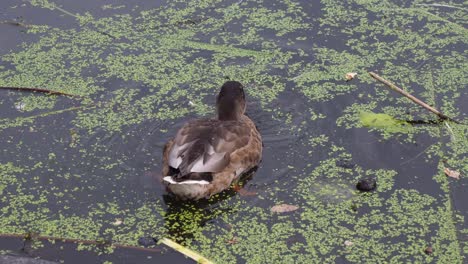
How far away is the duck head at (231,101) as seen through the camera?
5191 millimetres

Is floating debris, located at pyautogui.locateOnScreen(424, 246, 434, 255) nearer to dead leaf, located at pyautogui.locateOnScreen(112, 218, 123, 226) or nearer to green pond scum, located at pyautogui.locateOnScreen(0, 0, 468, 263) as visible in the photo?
green pond scum, located at pyautogui.locateOnScreen(0, 0, 468, 263)

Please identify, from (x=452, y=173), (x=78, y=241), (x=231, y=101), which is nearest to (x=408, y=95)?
(x=452, y=173)

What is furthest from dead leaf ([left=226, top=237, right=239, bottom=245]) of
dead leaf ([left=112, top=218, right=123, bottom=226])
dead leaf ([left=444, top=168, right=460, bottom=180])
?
dead leaf ([left=444, top=168, right=460, bottom=180])

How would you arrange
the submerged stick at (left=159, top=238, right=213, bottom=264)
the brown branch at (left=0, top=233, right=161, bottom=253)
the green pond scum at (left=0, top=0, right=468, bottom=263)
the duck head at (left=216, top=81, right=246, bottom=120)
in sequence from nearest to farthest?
the submerged stick at (left=159, top=238, right=213, bottom=264), the brown branch at (left=0, top=233, right=161, bottom=253), the green pond scum at (left=0, top=0, right=468, bottom=263), the duck head at (left=216, top=81, right=246, bottom=120)

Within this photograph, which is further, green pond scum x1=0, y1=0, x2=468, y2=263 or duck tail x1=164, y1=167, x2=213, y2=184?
duck tail x1=164, y1=167, x2=213, y2=184

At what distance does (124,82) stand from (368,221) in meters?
2.25

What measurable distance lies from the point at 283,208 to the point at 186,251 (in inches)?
25.1

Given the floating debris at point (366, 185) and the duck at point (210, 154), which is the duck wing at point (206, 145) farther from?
the floating debris at point (366, 185)

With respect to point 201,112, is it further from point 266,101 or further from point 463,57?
point 463,57

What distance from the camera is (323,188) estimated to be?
15.2 feet

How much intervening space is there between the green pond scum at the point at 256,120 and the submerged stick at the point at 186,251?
0.16ft

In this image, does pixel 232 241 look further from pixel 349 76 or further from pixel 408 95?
pixel 349 76

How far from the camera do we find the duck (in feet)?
14.9

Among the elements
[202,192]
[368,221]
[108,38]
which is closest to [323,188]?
[368,221]
